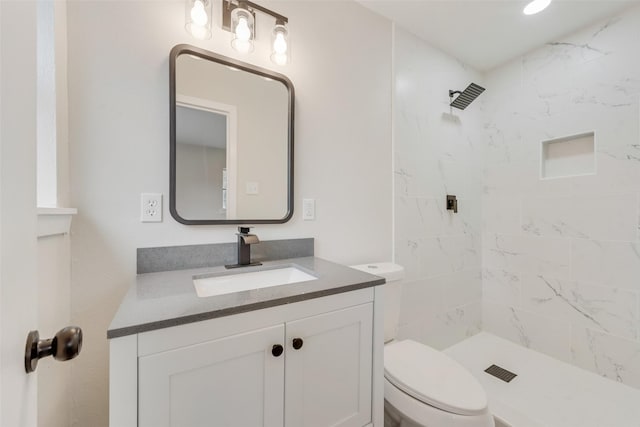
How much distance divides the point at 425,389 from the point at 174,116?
4.86ft

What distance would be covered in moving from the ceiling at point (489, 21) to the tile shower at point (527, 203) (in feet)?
0.27

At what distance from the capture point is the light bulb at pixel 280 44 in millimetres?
1309

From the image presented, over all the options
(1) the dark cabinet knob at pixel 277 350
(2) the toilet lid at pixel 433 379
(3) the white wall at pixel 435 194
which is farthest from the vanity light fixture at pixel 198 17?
(2) the toilet lid at pixel 433 379

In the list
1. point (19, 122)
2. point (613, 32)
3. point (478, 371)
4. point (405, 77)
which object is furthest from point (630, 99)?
point (19, 122)

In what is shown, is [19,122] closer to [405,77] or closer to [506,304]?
[405,77]

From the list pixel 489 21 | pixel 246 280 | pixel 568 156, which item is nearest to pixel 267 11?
pixel 246 280

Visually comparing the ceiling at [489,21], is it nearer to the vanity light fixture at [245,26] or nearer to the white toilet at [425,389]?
the vanity light fixture at [245,26]

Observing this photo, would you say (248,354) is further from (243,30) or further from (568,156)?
(568,156)

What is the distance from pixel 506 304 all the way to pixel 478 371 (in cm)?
62

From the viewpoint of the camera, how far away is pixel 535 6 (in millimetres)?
1564

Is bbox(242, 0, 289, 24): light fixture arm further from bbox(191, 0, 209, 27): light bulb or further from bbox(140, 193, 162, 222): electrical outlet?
bbox(140, 193, 162, 222): electrical outlet

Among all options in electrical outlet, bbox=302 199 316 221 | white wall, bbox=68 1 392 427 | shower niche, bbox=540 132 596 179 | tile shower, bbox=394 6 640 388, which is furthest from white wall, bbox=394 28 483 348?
white wall, bbox=68 1 392 427

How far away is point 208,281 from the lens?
42.6 inches

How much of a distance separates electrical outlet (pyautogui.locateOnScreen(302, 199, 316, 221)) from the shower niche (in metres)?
1.73
